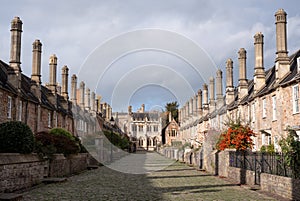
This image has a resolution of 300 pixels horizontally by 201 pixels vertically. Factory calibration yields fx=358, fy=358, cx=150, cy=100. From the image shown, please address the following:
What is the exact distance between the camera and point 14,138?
1491 centimetres

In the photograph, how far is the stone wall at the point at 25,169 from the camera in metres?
12.8

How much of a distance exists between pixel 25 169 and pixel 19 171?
2.37 ft

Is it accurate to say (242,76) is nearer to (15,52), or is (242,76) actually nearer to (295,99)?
(295,99)

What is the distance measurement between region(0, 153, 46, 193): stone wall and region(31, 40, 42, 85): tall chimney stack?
17.4 meters

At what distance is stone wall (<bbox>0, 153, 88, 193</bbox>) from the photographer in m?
12.8

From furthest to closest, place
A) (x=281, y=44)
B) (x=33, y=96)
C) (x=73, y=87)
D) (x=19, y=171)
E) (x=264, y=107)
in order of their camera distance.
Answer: (x=73, y=87) < (x=33, y=96) < (x=264, y=107) < (x=281, y=44) < (x=19, y=171)

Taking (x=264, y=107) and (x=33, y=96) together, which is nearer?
(x=264, y=107)

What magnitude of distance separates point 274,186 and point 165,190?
430cm

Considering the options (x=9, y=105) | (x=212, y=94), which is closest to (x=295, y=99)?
(x=9, y=105)

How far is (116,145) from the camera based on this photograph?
51438 millimetres

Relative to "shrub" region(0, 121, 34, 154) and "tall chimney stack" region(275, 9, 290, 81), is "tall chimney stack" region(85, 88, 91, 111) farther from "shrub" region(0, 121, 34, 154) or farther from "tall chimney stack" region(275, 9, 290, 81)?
"shrub" region(0, 121, 34, 154)

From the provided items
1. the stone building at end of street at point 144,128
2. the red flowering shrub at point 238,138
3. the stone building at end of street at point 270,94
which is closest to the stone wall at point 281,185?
the stone building at end of street at point 270,94

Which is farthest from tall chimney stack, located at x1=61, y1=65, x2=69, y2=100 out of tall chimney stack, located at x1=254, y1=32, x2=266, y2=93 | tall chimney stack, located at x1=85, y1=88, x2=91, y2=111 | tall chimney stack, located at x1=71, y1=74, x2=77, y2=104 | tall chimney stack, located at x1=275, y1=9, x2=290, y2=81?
tall chimney stack, located at x1=275, y1=9, x2=290, y2=81

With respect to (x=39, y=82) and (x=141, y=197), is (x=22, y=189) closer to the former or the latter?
(x=141, y=197)
